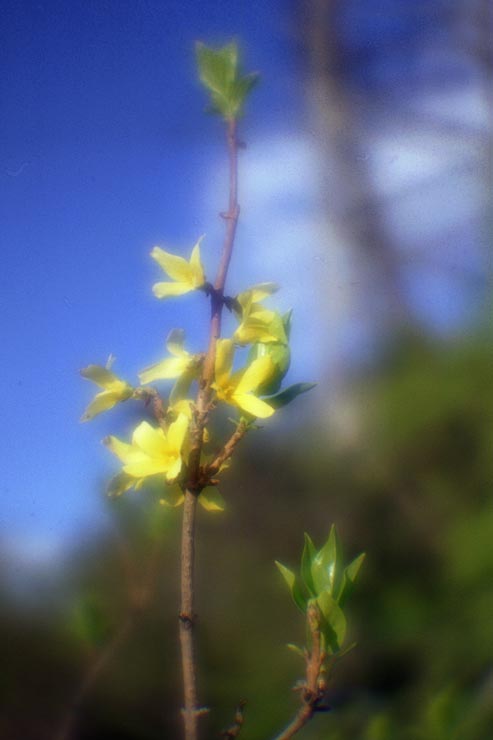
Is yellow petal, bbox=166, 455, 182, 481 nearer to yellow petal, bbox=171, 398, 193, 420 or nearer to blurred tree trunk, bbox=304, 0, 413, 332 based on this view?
yellow petal, bbox=171, 398, 193, 420

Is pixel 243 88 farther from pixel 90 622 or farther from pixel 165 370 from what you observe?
pixel 90 622

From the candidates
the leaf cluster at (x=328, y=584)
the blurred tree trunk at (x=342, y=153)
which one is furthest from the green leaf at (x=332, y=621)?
the blurred tree trunk at (x=342, y=153)

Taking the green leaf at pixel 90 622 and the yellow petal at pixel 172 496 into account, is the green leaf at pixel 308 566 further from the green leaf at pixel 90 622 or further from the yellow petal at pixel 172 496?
the green leaf at pixel 90 622

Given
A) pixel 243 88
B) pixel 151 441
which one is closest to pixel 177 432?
pixel 151 441

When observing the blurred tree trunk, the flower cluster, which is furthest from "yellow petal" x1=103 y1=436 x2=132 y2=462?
the blurred tree trunk

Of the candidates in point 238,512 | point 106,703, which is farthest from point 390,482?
point 106,703

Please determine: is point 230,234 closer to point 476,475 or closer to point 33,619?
point 33,619

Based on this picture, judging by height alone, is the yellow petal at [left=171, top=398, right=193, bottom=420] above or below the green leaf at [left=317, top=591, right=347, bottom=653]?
above
